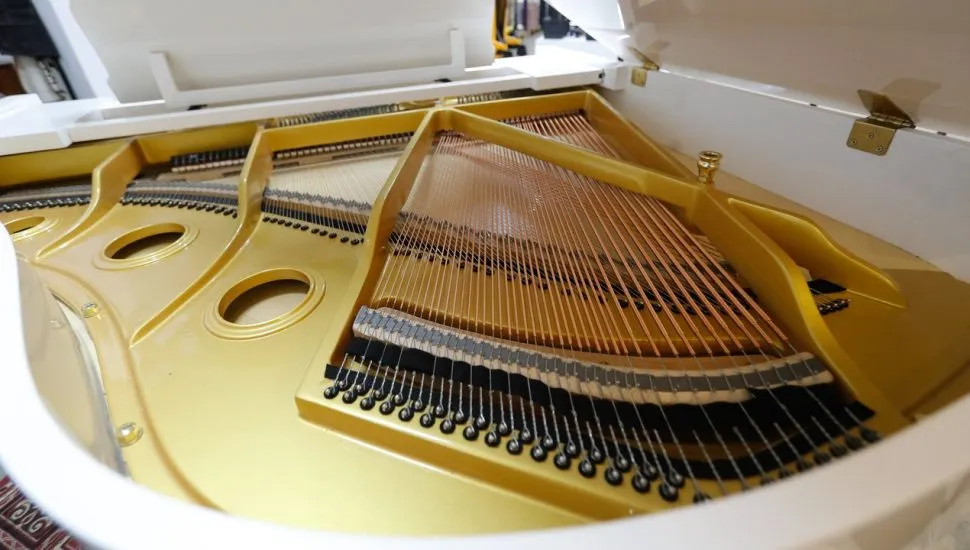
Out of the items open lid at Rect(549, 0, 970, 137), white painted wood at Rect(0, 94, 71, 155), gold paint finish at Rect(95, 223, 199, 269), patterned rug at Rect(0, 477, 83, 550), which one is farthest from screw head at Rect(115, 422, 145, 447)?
open lid at Rect(549, 0, 970, 137)

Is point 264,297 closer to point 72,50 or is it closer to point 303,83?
point 303,83

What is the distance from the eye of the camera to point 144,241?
2.08 m

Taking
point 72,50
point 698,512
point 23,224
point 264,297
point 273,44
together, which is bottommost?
point 264,297

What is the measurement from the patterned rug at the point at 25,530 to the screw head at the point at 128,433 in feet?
4.17

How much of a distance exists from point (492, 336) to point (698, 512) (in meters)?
0.79

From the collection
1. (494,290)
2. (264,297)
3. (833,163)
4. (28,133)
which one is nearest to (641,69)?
(833,163)

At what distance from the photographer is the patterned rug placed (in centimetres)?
179

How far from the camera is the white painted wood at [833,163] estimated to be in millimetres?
1327

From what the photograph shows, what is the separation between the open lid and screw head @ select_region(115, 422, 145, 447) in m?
2.01

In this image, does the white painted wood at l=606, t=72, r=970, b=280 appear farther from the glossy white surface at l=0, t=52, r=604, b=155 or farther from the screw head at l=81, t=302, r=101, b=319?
the screw head at l=81, t=302, r=101, b=319

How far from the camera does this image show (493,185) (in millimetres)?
2021

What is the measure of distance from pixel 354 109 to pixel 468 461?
212cm

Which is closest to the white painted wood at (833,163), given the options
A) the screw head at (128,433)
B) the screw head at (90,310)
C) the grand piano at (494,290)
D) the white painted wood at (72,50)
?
the grand piano at (494,290)

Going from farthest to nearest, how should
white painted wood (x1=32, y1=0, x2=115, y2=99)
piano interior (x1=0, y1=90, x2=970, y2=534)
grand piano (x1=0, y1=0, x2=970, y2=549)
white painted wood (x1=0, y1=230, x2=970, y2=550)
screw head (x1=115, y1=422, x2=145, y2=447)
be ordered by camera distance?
1. white painted wood (x1=32, y1=0, x2=115, y2=99)
2. screw head (x1=115, y1=422, x2=145, y2=447)
3. piano interior (x1=0, y1=90, x2=970, y2=534)
4. grand piano (x1=0, y1=0, x2=970, y2=549)
5. white painted wood (x1=0, y1=230, x2=970, y2=550)
